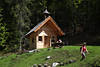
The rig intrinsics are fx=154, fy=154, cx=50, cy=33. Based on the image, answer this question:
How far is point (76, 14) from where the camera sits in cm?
4341

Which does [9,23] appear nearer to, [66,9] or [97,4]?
[66,9]

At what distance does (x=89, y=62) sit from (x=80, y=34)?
32745 millimetres

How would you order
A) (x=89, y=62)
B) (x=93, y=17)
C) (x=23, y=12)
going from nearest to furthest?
(x=89, y=62)
(x=23, y=12)
(x=93, y=17)

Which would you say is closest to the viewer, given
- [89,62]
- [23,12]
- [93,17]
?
[89,62]

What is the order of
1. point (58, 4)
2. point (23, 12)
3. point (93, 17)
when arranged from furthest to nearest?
point (58, 4) < point (93, 17) < point (23, 12)

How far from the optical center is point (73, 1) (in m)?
40.4

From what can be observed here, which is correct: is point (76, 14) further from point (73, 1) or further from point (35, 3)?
point (35, 3)

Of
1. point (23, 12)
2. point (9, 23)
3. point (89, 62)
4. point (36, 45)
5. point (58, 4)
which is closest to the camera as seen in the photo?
point (89, 62)

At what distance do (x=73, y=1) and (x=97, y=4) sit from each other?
243 inches

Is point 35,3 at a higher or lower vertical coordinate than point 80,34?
higher

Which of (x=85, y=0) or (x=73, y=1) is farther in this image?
(x=85, y=0)

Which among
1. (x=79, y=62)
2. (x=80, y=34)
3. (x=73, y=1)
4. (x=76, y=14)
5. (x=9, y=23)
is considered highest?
(x=73, y=1)

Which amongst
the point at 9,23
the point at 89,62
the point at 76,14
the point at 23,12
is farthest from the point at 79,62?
the point at 76,14

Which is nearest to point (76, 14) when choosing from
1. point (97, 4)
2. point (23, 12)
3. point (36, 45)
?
point (97, 4)
